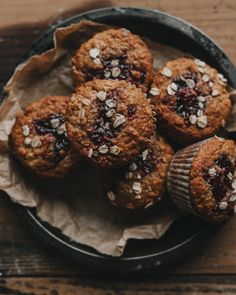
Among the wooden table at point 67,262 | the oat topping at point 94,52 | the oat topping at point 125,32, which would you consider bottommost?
the wooden table at point 67,262

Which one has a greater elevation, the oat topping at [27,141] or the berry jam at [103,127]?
the berry jam at [103,127]

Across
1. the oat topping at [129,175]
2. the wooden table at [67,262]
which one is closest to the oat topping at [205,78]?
the wooden table at [67,262]

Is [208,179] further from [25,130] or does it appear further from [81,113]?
[25,130]

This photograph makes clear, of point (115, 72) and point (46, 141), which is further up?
point (115, 72)

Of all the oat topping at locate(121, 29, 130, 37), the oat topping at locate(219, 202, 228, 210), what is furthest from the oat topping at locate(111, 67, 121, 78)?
the oat topping at locate(219, 202, 228, 210)

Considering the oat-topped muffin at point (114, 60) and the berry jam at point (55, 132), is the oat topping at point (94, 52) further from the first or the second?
the berry jam at point (55, 132)

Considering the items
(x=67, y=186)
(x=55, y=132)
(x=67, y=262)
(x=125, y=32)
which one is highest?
(x=125, y=32)

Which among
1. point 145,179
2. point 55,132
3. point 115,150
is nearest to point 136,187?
point 145,179
